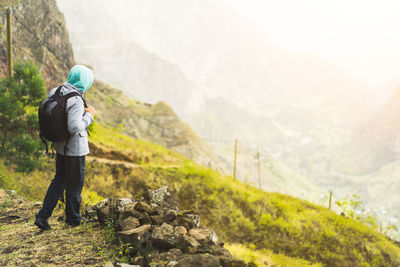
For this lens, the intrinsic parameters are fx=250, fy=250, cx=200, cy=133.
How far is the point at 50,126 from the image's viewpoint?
3414 mm

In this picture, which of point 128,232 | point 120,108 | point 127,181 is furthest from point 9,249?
point 120,108

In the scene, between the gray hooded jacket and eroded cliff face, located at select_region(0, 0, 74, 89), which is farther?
eroded cliff face, located at select_region(0, 0, 74, 89)

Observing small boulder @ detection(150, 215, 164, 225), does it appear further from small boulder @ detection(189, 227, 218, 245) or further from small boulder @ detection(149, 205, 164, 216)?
small boulder @ detection(189, 227, 218, 245)

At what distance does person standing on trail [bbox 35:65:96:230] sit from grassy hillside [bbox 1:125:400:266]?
6.64 meters

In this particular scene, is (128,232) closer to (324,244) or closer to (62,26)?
(324,244)

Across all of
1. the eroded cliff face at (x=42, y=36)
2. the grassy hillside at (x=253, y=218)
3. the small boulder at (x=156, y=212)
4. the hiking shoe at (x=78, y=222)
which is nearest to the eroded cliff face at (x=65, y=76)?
the eroded cliff face at (x=42, y=36)

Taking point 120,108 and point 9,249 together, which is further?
point 120,108

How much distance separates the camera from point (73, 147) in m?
3.64

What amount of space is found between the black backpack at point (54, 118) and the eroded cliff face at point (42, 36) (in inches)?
835

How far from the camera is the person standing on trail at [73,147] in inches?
138

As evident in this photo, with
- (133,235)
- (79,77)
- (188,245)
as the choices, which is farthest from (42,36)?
(188,245)

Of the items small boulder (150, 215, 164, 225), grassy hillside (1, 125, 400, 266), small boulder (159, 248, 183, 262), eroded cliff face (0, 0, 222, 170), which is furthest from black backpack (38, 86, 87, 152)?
eroded cliff face (0, 0, 222, 170)

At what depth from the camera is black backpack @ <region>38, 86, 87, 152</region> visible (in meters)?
3.39

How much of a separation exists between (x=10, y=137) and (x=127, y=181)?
218 inches
